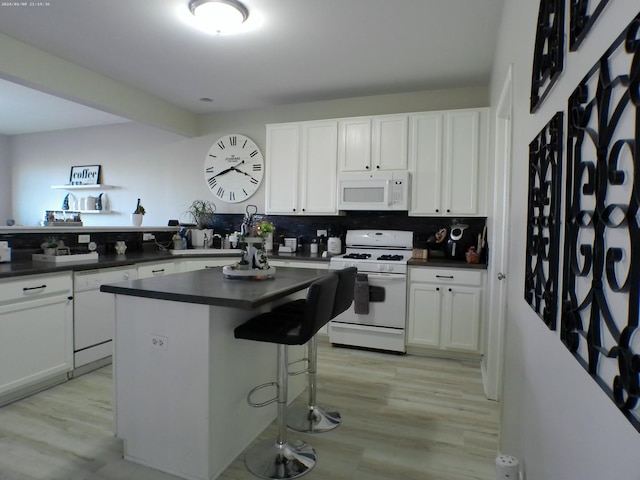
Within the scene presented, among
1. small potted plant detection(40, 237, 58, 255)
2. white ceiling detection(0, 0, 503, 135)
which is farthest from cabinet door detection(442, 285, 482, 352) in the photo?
small potted plant detection(40, 237, 58, 255)

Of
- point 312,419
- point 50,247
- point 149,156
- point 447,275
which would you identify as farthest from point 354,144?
point 149,156

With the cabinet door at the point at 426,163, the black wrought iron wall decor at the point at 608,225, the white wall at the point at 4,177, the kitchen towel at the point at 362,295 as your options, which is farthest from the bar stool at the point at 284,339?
the white wall at the point at 4,177

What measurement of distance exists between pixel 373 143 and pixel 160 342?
113 inches

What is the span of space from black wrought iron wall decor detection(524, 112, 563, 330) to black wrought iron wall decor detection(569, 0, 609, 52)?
0.67 ft

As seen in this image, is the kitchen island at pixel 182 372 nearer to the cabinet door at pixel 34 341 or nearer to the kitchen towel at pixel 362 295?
the cabinet door at pixel 34 341

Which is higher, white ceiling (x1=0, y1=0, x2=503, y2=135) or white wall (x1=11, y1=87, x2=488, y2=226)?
white ceiling (x1=0, y1=0, x2=503, y2=135)

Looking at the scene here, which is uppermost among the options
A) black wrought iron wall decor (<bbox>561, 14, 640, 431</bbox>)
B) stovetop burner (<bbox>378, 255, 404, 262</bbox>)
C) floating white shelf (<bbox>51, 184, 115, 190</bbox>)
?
floating white shelf (<bbox>51, 184, 115, 190</bbox>)

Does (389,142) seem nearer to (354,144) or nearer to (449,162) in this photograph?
(354,144)

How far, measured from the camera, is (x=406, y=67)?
11.6 ft

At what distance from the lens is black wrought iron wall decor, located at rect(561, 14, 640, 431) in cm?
55

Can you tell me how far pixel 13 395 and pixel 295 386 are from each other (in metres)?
1.91

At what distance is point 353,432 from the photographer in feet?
7.55

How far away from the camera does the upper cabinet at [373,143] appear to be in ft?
12.6

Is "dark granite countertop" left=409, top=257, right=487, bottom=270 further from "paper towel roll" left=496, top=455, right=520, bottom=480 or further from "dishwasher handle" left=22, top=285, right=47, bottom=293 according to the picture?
"dishwasher handle" left=22, top=285, right=47, bottom=293
